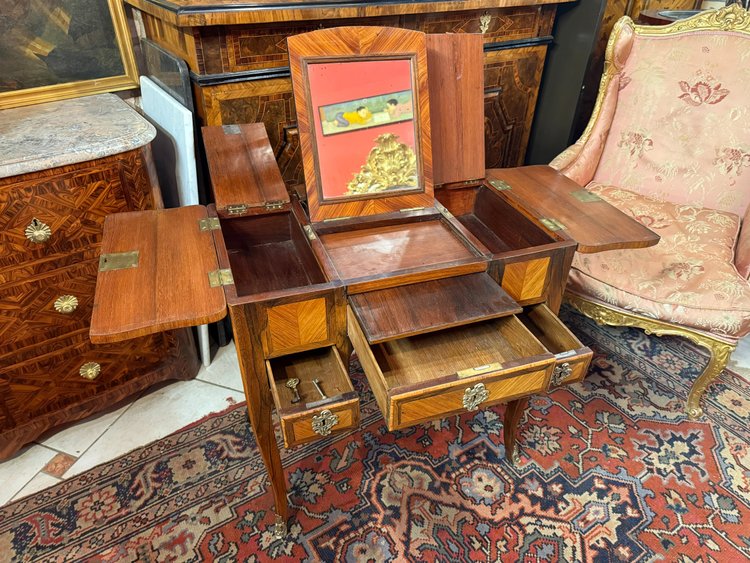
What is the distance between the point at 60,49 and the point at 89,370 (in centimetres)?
116

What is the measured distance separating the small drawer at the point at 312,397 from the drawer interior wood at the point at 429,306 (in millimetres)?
171

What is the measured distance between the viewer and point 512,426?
1.63 meters

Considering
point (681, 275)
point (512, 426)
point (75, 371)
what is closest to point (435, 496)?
point (512, 426)

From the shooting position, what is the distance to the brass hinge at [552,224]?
4.56ft

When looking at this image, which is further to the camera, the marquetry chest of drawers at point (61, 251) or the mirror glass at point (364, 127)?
the marquetry chest of drawers at point (61, 251)

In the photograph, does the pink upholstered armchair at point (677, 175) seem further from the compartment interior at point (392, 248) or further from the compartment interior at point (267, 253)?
the compartment interior at point (267, 253)

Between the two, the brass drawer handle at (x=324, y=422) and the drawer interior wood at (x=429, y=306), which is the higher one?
the drawer interior wood at (x=429, y=306)

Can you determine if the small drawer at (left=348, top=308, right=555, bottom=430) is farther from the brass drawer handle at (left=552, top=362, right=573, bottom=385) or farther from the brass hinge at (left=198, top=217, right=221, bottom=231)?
the brass hinge at (left=198, top=217, right=221, bottom=231)

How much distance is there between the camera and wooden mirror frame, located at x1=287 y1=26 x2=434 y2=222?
1.28 m

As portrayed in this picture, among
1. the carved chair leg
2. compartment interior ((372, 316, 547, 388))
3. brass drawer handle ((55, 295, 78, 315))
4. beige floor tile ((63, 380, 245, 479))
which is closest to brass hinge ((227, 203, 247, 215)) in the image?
compartment interior ((372, 316, 547, 388))

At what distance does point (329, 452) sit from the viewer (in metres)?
1.75

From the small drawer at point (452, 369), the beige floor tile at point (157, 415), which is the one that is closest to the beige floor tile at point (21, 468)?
the beige floor tile at point (157, 415)

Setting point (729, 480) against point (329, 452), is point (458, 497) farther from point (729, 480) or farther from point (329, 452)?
point (729, 480)

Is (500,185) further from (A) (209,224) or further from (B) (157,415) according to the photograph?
(B) (157,415)
